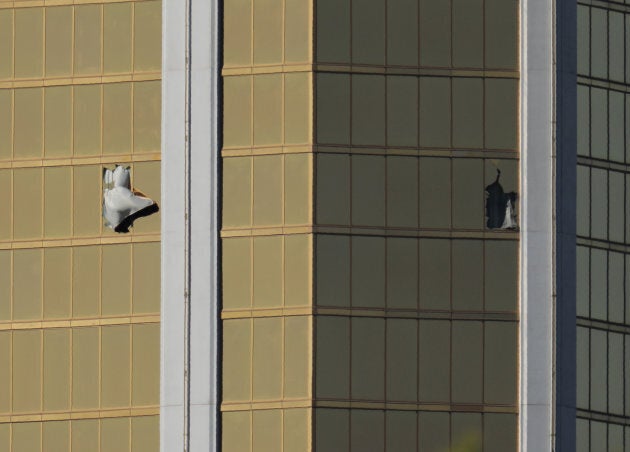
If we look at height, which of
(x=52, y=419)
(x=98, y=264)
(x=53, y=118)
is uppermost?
(x=53, y=118)

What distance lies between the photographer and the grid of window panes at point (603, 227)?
8200 cm

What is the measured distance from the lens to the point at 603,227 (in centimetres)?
8331

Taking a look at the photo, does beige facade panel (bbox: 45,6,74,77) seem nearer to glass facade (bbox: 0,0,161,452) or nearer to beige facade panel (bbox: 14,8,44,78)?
glass facade (bbox: 0,0,161,452)

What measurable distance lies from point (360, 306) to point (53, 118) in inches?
514

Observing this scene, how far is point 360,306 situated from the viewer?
3187 inches

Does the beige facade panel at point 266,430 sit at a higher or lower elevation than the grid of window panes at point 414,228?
lower

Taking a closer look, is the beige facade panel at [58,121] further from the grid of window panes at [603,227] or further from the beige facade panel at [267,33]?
the grid of window panes at [603,227]

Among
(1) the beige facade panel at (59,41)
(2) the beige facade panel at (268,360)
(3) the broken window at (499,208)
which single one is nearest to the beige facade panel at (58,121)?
(1) the beige facade panel at (59,41)

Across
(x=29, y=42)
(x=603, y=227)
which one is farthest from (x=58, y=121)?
(x=603, y=227)

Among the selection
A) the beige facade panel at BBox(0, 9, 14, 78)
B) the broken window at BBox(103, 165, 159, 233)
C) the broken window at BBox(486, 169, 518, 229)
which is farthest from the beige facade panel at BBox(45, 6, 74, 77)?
the broken window at BBox(486, 169, 518, 229)

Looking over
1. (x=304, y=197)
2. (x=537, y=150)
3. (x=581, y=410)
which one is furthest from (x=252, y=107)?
(x=581, y=410)

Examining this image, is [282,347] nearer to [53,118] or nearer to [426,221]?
[426,221]

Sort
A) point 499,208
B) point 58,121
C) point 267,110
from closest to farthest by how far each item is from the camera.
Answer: point 499,208 < point 267,110 < point 58,121

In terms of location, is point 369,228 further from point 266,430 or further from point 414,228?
point 266,430
